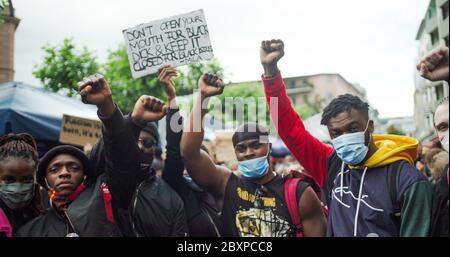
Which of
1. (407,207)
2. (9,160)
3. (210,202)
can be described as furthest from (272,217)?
(9,160)

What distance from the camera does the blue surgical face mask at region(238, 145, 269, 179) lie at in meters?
3.01

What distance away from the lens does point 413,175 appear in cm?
232

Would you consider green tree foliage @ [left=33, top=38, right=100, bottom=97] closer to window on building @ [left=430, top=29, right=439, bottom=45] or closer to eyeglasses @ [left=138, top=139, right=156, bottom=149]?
eyeglasses @ [left=138, top=139, right=156, bottom=149]

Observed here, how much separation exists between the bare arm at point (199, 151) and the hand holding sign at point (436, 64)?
1274mm

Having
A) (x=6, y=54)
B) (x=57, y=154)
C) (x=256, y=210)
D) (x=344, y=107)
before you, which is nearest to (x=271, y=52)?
(x=344, y=107)

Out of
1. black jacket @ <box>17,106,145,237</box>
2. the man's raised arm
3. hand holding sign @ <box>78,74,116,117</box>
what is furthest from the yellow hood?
hand holding sign @ <box>78,74,116,117</box>

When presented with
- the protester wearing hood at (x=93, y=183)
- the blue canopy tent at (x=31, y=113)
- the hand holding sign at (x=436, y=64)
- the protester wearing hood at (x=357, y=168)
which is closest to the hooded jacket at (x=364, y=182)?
the protester wearing hood at (x=357, y=168)

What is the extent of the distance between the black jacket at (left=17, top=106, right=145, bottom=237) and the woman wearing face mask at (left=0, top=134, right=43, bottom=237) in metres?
0.15

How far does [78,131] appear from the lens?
620cm

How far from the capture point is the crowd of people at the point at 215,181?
2432mm

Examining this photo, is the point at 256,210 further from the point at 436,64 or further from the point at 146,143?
the point at 436,64

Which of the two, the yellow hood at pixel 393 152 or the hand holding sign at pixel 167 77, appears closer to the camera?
the yellow hood at pixel 393 152

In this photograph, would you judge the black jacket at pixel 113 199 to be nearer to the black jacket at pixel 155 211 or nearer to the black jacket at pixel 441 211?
the black jacket at pixel 155 211
